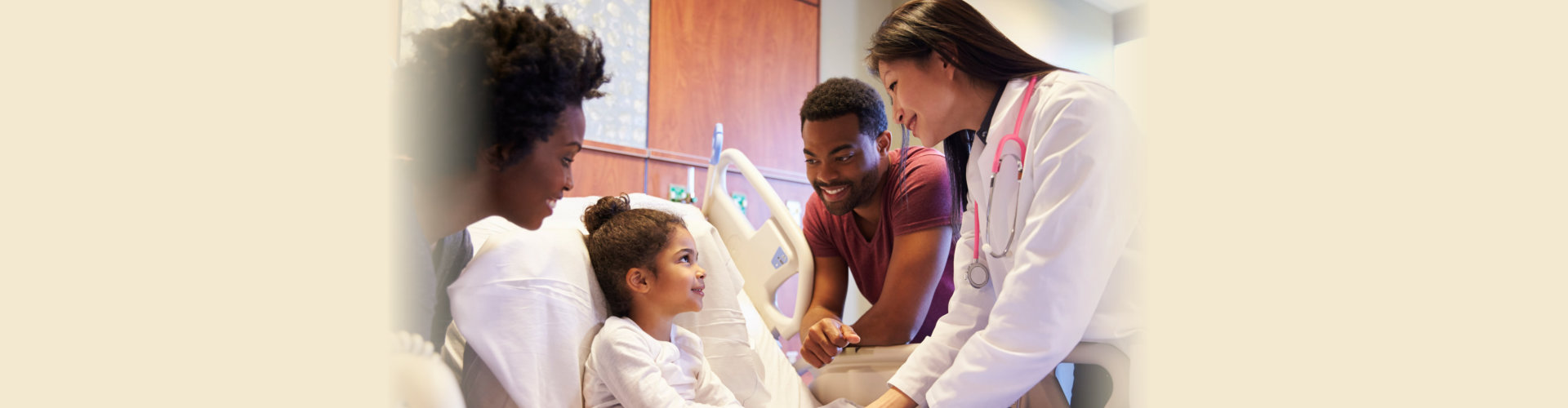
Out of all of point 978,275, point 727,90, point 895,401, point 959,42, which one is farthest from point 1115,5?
point 727,90

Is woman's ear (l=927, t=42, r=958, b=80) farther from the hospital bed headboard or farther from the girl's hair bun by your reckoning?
the hospital bed headboard

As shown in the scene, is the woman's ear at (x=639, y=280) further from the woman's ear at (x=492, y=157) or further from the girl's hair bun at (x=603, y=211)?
the woman's ear at (x=492, y=157)

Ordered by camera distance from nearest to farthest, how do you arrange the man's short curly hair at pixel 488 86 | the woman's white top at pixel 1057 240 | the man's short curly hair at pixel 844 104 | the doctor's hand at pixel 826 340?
the man's short curly hair at pixel 488 86
the woman's white top at pixel 1057 240
the doctor's hand at pixel 826 340
the man's short curly hair at pixel 844 104

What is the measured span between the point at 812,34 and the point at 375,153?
1667 millimetres

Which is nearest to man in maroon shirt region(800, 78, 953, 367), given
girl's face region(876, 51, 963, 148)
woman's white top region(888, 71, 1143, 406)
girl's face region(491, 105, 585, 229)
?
girl's face region(876, 51, 963, 148)

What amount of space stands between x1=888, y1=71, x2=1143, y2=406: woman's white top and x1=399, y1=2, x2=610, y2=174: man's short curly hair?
494mm

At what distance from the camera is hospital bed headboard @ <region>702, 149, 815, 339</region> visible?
4.89 feet

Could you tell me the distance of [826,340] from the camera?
1269 mm

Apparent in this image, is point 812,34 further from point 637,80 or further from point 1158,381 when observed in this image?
point 1158,381

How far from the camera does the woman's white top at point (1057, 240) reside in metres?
0.81

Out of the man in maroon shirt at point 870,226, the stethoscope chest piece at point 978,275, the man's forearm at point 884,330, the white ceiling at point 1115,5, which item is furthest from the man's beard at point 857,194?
the white ceiling at point 1115,5

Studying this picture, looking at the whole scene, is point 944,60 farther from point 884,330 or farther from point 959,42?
point 884,330

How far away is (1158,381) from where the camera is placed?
1.95 feet

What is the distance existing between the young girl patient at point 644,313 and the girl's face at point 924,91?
1.07ft
